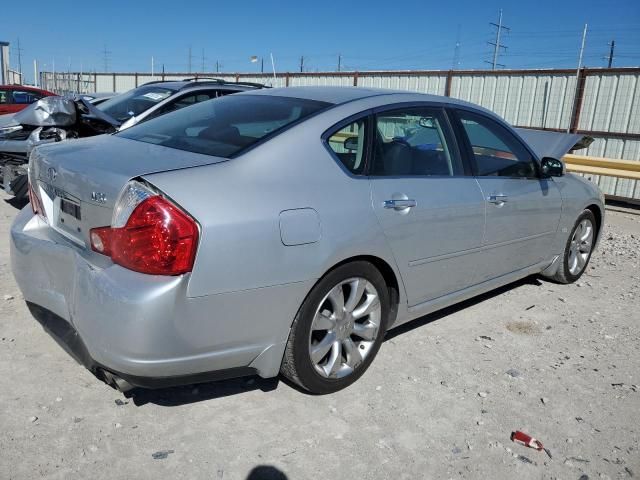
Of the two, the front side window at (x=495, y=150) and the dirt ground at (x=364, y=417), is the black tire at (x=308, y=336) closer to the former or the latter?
the dirt ground at (x=364, y=417)

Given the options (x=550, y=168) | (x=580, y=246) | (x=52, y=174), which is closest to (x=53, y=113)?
(x=52, y=174)

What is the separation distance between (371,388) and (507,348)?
1.18 m

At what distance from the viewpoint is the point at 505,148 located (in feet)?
13.9

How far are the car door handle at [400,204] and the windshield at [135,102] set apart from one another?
17.5 ft

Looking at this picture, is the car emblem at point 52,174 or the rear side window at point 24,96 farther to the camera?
the rear side window at point 24,96

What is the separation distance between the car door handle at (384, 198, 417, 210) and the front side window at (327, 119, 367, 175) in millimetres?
225

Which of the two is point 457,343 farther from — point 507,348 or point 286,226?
point 286,226

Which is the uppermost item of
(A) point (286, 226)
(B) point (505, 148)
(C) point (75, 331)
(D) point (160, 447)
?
(B) point (505, 148)

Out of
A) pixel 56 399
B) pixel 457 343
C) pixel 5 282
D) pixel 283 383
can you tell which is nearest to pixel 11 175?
pixel 5 282

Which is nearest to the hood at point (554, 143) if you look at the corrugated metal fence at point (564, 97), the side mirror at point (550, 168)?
the side mirror at point (550, 168)

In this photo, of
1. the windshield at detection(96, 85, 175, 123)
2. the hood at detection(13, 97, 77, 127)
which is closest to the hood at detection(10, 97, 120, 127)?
the hood at detection(13, 97, 77, 127)

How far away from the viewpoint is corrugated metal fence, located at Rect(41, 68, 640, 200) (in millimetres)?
10570

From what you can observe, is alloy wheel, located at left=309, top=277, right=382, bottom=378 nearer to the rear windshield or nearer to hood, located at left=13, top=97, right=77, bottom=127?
the rear windshield

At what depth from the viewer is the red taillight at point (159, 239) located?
227cm
